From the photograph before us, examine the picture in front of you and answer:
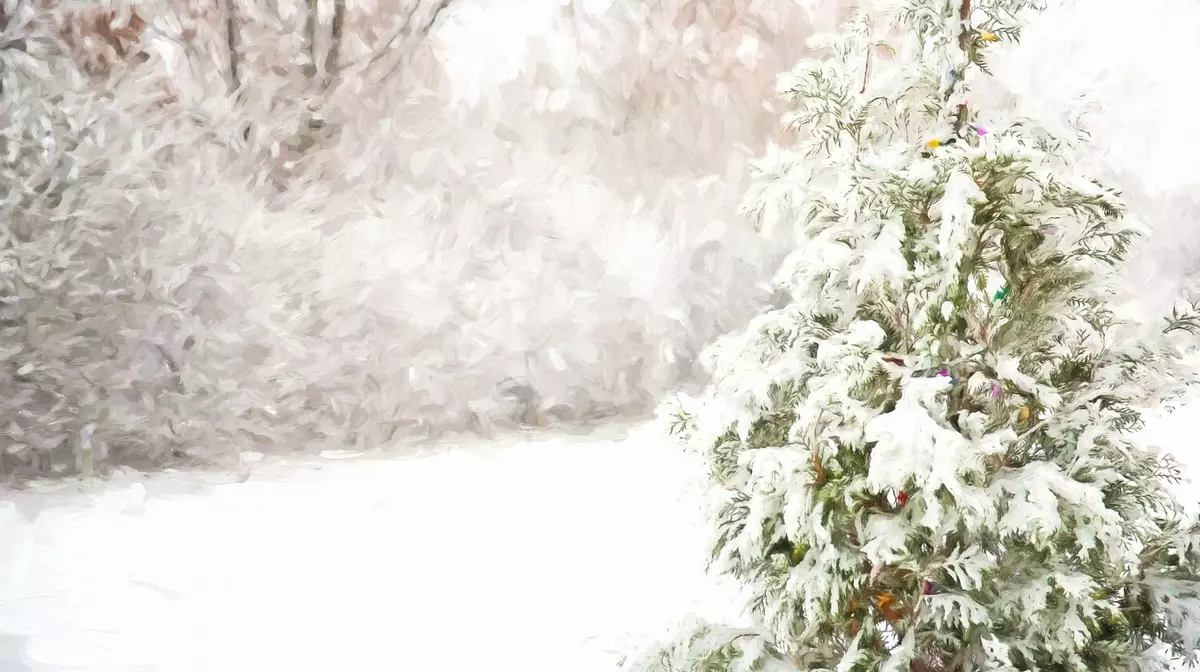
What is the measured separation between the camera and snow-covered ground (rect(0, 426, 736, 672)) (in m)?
1.43

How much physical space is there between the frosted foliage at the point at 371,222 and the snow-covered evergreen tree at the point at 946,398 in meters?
0.71

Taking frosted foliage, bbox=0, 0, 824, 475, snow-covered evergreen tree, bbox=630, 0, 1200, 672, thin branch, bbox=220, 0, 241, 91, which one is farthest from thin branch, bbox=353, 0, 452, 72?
snow-covered evergreen tree, bbox=630, 0, 1200, 672

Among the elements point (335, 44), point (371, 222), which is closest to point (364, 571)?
point (371, 222)

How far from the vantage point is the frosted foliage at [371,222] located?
1.87 meters

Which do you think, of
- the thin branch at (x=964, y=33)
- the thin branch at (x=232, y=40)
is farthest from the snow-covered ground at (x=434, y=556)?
the thin branch at (x=232, y=40)

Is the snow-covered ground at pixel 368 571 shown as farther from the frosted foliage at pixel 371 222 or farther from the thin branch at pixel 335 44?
the thin branch at pixel 335 44

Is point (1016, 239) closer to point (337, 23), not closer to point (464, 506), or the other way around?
point (464, 506)

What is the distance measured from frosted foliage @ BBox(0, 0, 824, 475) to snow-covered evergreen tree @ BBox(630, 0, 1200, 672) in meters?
0.71

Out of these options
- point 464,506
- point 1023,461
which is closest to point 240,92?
point 464,506

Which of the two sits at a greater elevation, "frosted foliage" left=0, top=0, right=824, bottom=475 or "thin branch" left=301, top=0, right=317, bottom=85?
"thin branch" left=301, top=0, right=317, bottom=85

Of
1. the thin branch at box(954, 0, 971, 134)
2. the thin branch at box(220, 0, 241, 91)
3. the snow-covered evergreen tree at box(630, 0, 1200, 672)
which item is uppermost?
the thin branch at box(220, 0, 241, 91)

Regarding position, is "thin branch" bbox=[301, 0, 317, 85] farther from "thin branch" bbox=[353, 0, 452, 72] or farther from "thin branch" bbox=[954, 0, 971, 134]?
"thin branch" bbox=[954, 0, 971, 134]

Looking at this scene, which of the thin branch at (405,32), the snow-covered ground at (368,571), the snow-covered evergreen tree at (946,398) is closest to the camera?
the snow-covered evergreen tree at (946,398)

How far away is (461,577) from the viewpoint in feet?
5.14
